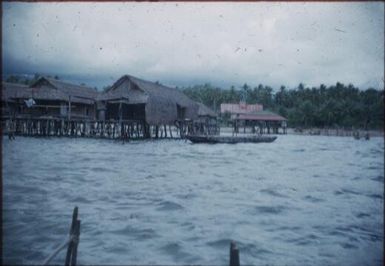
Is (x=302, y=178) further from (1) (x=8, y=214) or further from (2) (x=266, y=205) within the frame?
(1) (x=8, y=214)

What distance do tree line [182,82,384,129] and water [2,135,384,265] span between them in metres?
33.4

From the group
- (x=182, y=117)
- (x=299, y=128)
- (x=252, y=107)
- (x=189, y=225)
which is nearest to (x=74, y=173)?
(x=189, y=225)

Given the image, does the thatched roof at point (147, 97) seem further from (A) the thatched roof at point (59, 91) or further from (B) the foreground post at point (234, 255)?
(B) the foreground post at point (234, 255)

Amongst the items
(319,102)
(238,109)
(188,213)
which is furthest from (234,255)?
(319,102)

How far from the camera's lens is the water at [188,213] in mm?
6258

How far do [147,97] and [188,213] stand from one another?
19752 millimetres

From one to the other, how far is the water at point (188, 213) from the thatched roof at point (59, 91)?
13.4 m

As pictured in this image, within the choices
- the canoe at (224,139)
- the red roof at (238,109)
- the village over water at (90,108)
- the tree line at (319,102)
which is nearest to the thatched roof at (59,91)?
the village over water at (90,108)

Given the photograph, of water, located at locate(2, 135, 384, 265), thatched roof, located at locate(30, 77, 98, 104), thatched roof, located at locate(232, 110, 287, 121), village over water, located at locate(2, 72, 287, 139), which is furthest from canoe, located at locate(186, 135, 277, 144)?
thatched roof, located at locate(232, 110, 287, 121)

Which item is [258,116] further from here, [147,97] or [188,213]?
[188,213]

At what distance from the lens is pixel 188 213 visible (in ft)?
27.9

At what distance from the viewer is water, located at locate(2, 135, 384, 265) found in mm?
6258

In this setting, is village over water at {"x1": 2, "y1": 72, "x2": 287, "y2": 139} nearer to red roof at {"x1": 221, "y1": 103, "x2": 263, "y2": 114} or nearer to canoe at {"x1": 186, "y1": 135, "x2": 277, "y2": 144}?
canoe at {"x1": 186, "y1": 135, "x2": 277, "y2": 144}

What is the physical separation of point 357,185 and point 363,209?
408 centimetres
